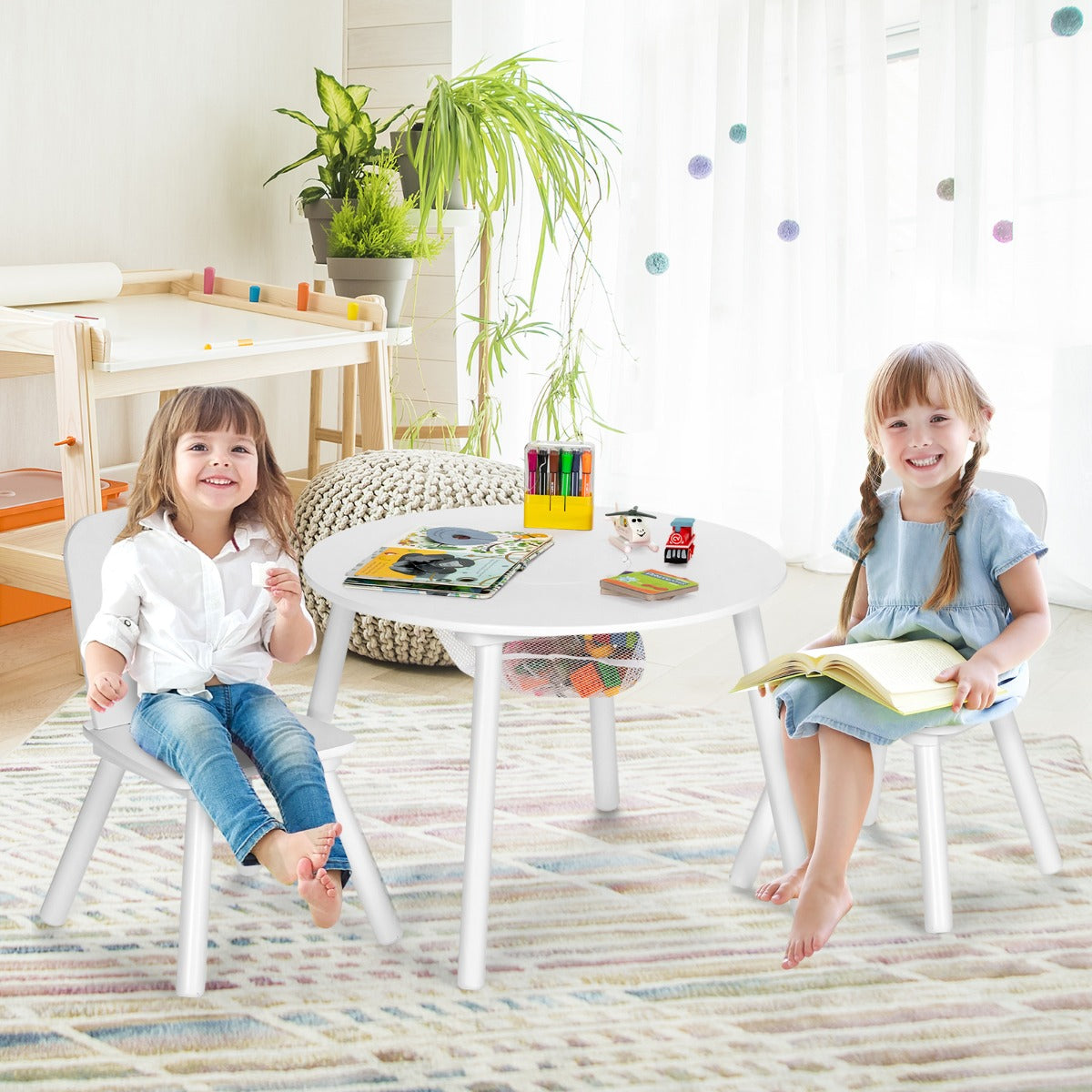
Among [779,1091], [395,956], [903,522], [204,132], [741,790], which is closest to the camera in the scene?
[779,1091]

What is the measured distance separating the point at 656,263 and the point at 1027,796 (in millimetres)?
2265

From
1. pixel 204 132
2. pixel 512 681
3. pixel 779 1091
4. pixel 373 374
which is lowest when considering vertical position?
pixel 779 1091

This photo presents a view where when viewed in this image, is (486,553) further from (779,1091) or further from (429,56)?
(429,56)

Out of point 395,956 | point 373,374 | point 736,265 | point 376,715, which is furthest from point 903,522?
point 736,265

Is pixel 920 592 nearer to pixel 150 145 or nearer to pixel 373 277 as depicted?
pixel 373 277

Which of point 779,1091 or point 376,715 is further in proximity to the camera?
point 376,715

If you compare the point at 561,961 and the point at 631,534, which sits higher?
the point at 631,534

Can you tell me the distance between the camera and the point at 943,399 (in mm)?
1620

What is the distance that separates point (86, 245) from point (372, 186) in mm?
768

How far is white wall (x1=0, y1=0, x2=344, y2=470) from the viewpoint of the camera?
125 inches

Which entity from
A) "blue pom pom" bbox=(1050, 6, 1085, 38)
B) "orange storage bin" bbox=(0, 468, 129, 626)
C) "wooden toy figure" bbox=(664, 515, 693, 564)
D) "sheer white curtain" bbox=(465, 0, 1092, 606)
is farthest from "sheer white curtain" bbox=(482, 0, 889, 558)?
"wooden toy figure" bbox=(664, 515, 693, 564)

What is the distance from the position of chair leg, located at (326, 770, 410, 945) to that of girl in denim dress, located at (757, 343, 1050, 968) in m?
0.46

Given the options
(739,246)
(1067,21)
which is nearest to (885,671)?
(1067,21)

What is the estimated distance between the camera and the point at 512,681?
5.87ft
